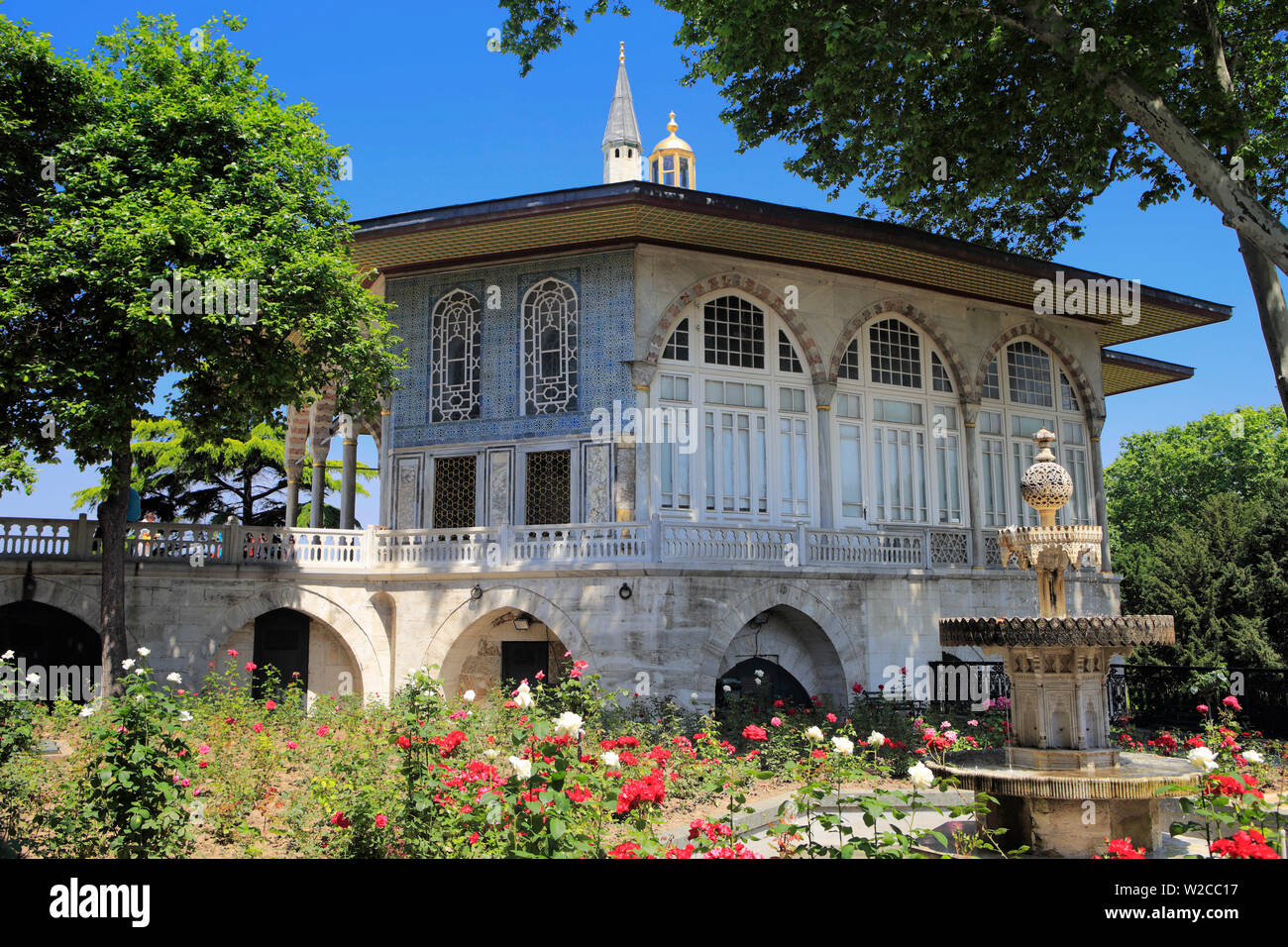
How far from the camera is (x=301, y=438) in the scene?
19.8 m

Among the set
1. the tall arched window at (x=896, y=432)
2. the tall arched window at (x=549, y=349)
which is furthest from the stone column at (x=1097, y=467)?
the tall arched window at (x=549, y=349)

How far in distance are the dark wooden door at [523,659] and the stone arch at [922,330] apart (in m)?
7.21

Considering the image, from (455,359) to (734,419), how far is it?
5009 mm

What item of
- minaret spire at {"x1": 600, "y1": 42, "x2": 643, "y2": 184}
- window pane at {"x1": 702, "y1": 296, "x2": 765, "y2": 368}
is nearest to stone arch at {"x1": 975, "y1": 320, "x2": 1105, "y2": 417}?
window pane at {"x1": 702, "y1": 296, "x2": 765, "y2": 368}

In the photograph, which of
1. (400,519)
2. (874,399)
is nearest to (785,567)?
(874,399)

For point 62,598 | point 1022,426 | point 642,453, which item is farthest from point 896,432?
point 62,598

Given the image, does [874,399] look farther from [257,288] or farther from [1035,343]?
[257,288]

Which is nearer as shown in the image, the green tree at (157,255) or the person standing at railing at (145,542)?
the green tree at (157,255)

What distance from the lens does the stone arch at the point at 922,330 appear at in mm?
17672

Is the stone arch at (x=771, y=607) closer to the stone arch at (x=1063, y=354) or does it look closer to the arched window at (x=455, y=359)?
the arched window at (x=455, y=359)

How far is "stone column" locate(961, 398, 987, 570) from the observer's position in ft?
60.3
